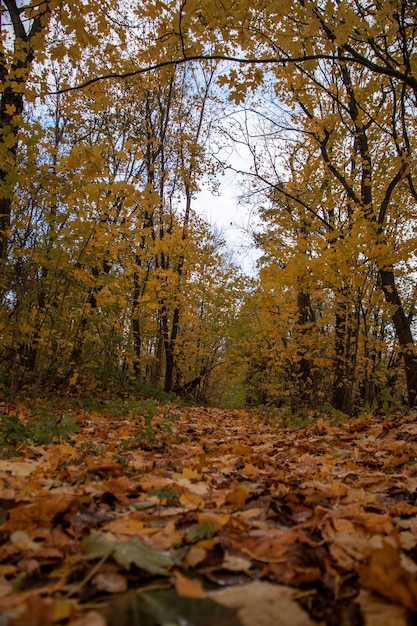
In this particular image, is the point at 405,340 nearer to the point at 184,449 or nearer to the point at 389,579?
the point at 184,449

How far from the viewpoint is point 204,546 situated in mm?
1112

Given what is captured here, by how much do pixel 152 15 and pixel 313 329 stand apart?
594cm

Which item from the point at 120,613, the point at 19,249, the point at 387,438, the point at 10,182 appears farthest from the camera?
the point at 19,249

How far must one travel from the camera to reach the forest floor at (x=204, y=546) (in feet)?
2.58

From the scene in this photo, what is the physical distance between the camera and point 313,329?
7.89 meters

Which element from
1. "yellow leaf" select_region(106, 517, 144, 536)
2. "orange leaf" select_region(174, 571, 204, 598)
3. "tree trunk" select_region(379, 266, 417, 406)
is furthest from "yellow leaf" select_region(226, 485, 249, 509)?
"tree trunk" select_region(379, 266, 417, 406)

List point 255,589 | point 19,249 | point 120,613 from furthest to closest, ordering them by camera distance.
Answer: point 19,249 → point 255,589 → point 120,613

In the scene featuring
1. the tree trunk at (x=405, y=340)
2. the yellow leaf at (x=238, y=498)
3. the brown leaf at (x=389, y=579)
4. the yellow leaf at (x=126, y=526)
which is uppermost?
the tree trunk at (x=405, y=340)

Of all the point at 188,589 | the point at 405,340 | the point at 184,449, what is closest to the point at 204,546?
the point at 188,589

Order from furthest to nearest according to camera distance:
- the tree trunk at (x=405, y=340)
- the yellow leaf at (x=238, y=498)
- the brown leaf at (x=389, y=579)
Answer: the tree trunk at (x=405, y=340) → the yellow leaf at (x=238, y=498) → the brown leaf at (x=389, y=579)

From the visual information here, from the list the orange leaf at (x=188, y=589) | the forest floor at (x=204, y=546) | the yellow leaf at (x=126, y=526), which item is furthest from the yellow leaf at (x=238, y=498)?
the orange leaf at (x=188, y=589)

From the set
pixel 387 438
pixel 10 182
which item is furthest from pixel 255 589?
pixel 10 182

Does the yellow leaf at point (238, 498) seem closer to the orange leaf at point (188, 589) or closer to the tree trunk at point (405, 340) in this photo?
the orange leaf at point (188, 589)

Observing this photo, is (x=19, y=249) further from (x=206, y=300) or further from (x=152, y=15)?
(x=206, y=300)
